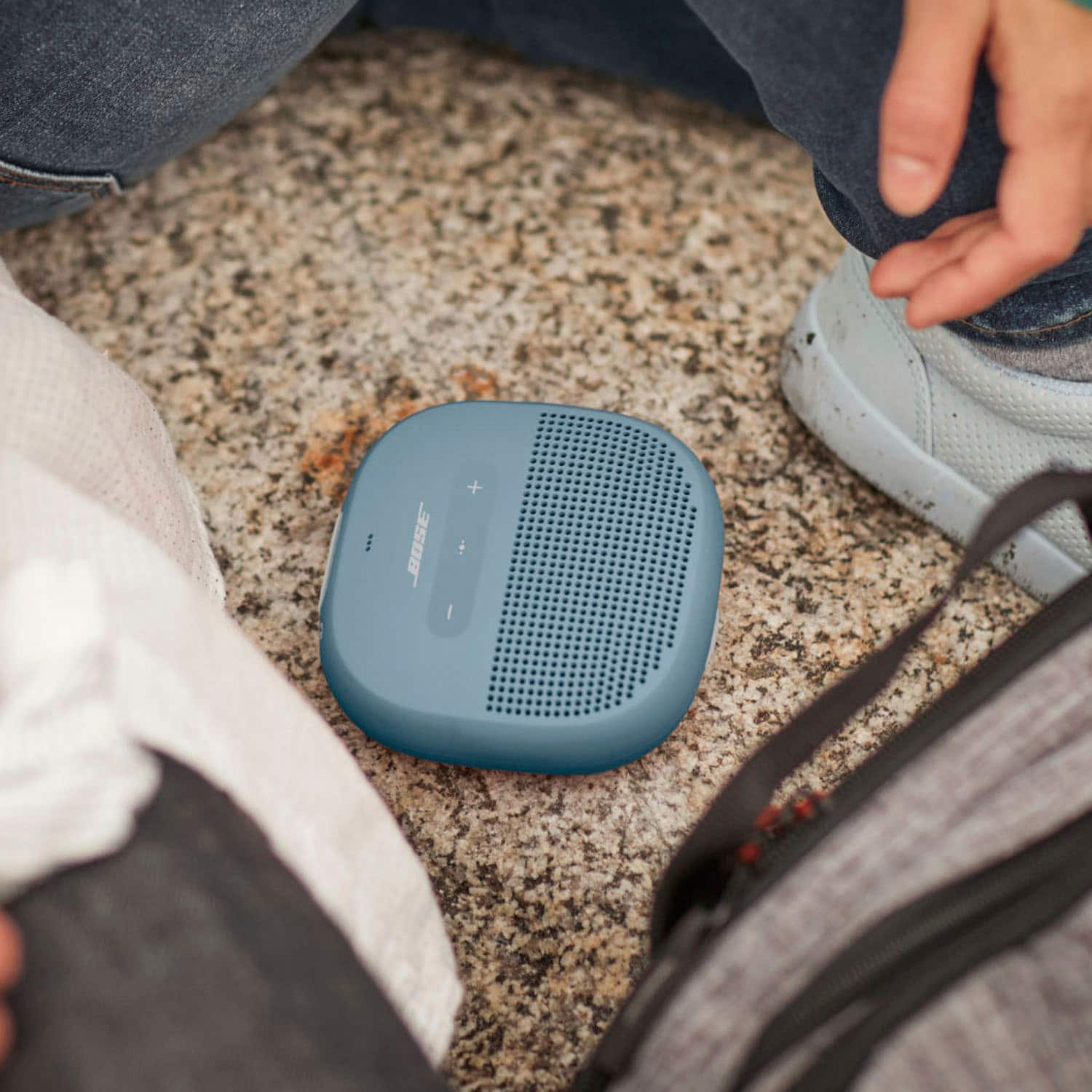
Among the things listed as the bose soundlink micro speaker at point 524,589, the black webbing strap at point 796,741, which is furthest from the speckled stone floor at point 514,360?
the black webbing strap at point 796,741

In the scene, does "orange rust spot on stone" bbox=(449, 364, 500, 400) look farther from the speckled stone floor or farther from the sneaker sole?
the sneaker sole

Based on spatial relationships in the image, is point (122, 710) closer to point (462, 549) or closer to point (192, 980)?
point (192, 980)

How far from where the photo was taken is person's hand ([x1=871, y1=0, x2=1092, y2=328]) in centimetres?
48

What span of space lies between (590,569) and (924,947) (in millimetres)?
329

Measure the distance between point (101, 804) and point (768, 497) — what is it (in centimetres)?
63

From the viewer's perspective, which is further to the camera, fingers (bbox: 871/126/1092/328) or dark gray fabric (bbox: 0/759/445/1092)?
fingers (bbox: 871/126/1092/328)

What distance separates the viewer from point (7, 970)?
38 centimetres

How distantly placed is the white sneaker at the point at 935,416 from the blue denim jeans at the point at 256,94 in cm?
4

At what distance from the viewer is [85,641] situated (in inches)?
16.3

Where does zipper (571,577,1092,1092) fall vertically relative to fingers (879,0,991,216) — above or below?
below

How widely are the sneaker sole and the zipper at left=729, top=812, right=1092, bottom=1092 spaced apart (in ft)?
1.21

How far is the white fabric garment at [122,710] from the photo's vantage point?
0.40 metres

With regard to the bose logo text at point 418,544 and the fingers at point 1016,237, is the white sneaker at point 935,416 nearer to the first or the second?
the fingers at point 1016,237

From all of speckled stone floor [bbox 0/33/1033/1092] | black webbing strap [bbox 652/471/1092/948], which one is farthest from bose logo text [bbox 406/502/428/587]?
black webbing strap [bbox 652/471/1092/948]
